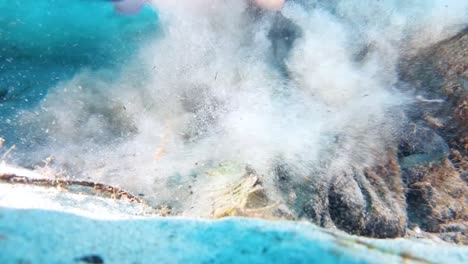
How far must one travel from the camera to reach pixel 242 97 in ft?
12.9

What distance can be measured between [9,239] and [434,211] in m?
3.21

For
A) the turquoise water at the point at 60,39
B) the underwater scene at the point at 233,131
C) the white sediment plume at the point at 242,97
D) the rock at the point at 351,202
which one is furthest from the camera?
the turquoise water at the point at 60,39

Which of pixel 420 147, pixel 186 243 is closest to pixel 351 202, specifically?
pixel 420 147

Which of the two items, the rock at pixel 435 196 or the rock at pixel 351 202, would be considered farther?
the rock at pixel 435 196

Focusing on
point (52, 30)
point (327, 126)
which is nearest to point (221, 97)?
point (327, 126)

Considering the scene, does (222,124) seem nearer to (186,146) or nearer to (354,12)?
(186,146)

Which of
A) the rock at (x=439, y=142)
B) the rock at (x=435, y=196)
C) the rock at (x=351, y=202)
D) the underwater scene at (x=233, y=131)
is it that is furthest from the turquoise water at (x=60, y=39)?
the rock at (x=435, y=196)

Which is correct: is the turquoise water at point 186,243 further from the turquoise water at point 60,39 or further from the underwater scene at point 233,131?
the turquoise water at point 60,39

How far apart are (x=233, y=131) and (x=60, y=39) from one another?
4537mm

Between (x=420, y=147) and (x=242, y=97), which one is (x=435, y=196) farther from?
(x=242, y=97)

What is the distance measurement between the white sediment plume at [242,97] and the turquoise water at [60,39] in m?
0.37

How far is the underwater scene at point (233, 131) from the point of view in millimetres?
1334

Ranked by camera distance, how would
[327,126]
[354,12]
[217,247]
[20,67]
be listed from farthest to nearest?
[20,67] < [354,12] < [327,126] < [217,247]

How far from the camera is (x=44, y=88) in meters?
4.46
